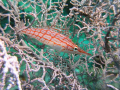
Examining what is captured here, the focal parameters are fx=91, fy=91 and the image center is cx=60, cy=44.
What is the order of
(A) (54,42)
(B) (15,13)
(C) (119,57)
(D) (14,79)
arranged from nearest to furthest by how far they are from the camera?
(D) (14,79), (C) (119,57), (A) (54,42), (B) (15,13)

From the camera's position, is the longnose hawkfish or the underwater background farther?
the longnose hawkfish

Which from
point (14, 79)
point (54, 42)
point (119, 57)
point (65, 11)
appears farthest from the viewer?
point (65, 11)

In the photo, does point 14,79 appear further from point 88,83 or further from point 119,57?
point 88,83

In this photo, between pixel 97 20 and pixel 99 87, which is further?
pixel 99 87

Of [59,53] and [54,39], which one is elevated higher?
[54,39]

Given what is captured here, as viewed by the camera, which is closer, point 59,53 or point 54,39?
Answer: point 54,39

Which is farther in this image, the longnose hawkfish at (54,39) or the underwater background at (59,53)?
the longnose hawkfish at (54,39)

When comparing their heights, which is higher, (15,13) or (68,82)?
(15,13)

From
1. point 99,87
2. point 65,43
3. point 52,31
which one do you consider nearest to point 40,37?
point 52,31

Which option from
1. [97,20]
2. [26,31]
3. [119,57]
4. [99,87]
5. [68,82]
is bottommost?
[99,87]
